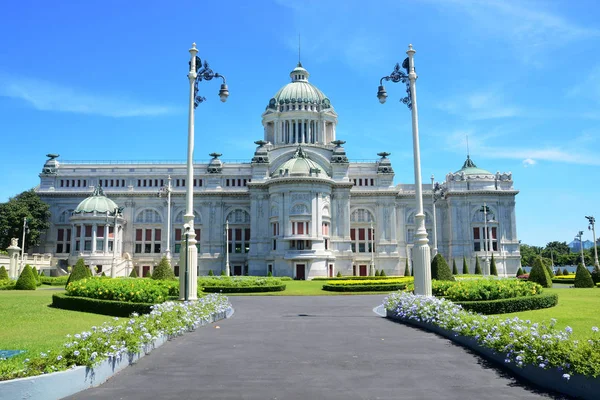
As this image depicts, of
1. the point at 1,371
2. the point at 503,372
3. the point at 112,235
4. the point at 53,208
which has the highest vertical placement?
the point at 53,208

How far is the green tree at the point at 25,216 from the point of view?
267ft

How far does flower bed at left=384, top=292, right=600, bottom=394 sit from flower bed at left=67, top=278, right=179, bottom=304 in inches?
514

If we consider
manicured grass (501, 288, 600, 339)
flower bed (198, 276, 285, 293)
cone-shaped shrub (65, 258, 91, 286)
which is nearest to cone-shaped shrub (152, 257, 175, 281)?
flower bed (198, 276, 285, 293)

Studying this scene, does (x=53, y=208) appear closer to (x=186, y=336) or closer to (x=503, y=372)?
(x=186, y=336)

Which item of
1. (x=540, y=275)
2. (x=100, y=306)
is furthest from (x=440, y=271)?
(x=100, y=306)

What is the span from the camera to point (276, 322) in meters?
21.6

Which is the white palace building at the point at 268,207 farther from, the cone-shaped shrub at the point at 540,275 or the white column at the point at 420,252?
the white column at the point at 420,252

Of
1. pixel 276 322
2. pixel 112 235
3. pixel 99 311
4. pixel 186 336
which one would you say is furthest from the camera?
pixel 112 235

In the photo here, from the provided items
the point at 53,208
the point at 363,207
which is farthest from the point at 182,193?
the point at 363,207

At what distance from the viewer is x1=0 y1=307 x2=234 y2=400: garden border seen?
8.94 m

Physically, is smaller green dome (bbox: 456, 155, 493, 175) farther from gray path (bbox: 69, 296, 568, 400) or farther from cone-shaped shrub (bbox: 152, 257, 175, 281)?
gray path (bbox: 69, 296, 568, 400)

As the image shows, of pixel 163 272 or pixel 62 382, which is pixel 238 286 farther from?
pixel 62 382

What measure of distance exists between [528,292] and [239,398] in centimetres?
1942

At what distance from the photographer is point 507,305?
866 inches
